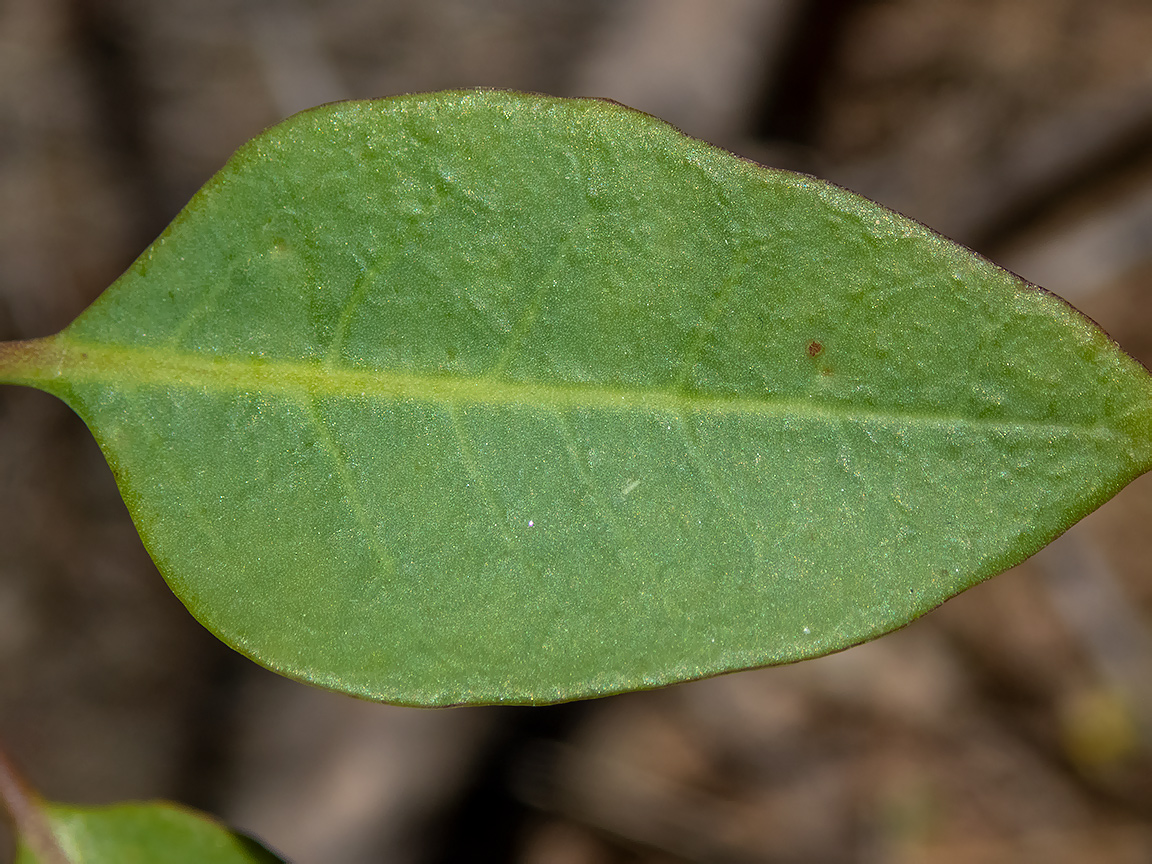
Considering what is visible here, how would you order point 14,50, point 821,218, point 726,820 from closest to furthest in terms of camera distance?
point 821,218 → point 14,50 → point 726,820

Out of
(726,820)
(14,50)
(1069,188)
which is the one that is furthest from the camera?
(726,820)

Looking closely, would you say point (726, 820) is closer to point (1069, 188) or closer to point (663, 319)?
point (1069, 188)

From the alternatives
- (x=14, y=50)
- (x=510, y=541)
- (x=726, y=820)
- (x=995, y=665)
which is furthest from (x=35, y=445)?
(x=995, y=665)

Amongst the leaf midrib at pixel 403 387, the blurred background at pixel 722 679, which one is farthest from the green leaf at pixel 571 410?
the blurred background at pixel 722 679

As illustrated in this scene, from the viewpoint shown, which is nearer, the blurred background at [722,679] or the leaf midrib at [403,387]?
the leaf midrib at [403,387]

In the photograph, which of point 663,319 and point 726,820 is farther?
point 726,820

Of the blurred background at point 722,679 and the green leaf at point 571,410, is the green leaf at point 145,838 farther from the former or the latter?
the blurred background at point 722,679

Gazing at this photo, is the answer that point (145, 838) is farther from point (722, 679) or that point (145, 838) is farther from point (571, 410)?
point (722, 679)

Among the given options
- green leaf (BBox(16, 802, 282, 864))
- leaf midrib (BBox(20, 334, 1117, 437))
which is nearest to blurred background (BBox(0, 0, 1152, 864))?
green leaf (BBox(16, 802, 282, 864))
